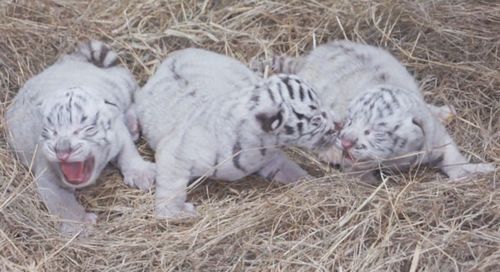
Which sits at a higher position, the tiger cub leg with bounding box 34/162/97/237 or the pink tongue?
the pink tongue

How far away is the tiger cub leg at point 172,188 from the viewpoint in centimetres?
520

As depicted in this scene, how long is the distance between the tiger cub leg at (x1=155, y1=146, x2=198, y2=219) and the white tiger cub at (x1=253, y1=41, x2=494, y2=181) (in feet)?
2.83

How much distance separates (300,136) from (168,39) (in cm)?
193

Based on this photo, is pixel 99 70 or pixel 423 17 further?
pixel 423 17

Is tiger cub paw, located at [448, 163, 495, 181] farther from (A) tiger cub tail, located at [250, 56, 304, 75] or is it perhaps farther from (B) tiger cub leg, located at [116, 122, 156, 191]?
(B) tiger cub leg, located at [116, 122, 156, 191]

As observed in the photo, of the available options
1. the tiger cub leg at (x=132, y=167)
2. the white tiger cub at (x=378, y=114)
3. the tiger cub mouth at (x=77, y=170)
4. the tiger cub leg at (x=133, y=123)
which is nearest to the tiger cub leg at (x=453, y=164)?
the white tiger cub at (x=378, y=114)

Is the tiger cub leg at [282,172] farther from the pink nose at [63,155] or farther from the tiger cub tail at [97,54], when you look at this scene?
the tiger cub tail at [97,54]

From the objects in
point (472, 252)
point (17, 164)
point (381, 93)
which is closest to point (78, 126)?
point (17, 164)

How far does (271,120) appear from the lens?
4.92 m

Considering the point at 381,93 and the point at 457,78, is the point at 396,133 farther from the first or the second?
the point at 457,78

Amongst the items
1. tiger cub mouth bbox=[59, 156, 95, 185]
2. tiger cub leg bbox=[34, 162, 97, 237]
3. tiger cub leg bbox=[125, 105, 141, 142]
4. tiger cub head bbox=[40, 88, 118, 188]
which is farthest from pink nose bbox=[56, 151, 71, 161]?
tiger cub leg bbox=[125, 105, 141, 142]

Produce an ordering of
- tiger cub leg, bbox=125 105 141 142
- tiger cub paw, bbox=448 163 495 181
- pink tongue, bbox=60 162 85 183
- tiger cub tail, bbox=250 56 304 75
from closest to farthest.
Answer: pink tongue, bbox=60 162 85 183
tiger cub paw, bbox=448 163 495 181
tiger cub leg, bbox=125 105 141 142
tiger cub tail, bbox=250 56 304 75

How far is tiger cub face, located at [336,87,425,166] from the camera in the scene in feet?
17.1

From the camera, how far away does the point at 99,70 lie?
19.6 ft
